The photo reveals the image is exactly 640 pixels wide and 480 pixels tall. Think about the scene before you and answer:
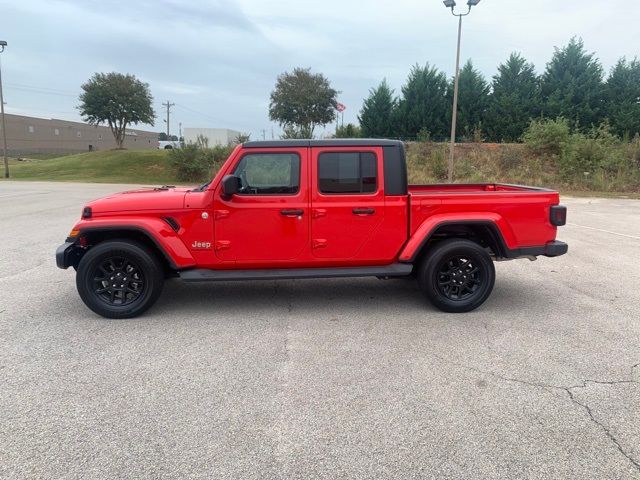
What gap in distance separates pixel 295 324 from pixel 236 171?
5.71 feet

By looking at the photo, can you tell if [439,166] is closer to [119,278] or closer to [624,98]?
[624,98]

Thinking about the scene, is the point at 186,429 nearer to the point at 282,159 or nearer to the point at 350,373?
the point at 350,373

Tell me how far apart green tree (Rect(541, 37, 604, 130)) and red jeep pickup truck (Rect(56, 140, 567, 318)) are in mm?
32314

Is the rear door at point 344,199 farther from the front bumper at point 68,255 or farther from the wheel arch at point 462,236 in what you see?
the front bumper at point 68,255

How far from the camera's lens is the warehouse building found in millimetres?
85875

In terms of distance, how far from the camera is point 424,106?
117ft

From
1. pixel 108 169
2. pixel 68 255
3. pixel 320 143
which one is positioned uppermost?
pixel 320 143

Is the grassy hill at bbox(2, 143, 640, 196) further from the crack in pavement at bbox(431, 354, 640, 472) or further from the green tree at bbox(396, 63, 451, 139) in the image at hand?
the crack in pavement at bbox(431, 354, 640, 472)

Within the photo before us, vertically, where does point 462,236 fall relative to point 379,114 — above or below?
below

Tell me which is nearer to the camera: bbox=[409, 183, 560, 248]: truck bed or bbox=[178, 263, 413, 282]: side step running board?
bbox=[178, 263, 413, 282]: side step running board

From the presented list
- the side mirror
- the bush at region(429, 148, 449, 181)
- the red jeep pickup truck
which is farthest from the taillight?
the bush at region(429, 148, 449, 181)

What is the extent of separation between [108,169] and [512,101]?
3167 centimetres

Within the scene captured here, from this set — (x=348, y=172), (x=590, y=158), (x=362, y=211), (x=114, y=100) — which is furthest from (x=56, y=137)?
(x=362, y=211)

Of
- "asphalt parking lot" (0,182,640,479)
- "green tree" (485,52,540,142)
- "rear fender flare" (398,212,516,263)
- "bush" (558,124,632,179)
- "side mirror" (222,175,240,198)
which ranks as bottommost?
"asphalt parking lot" (0,182,640,479)
